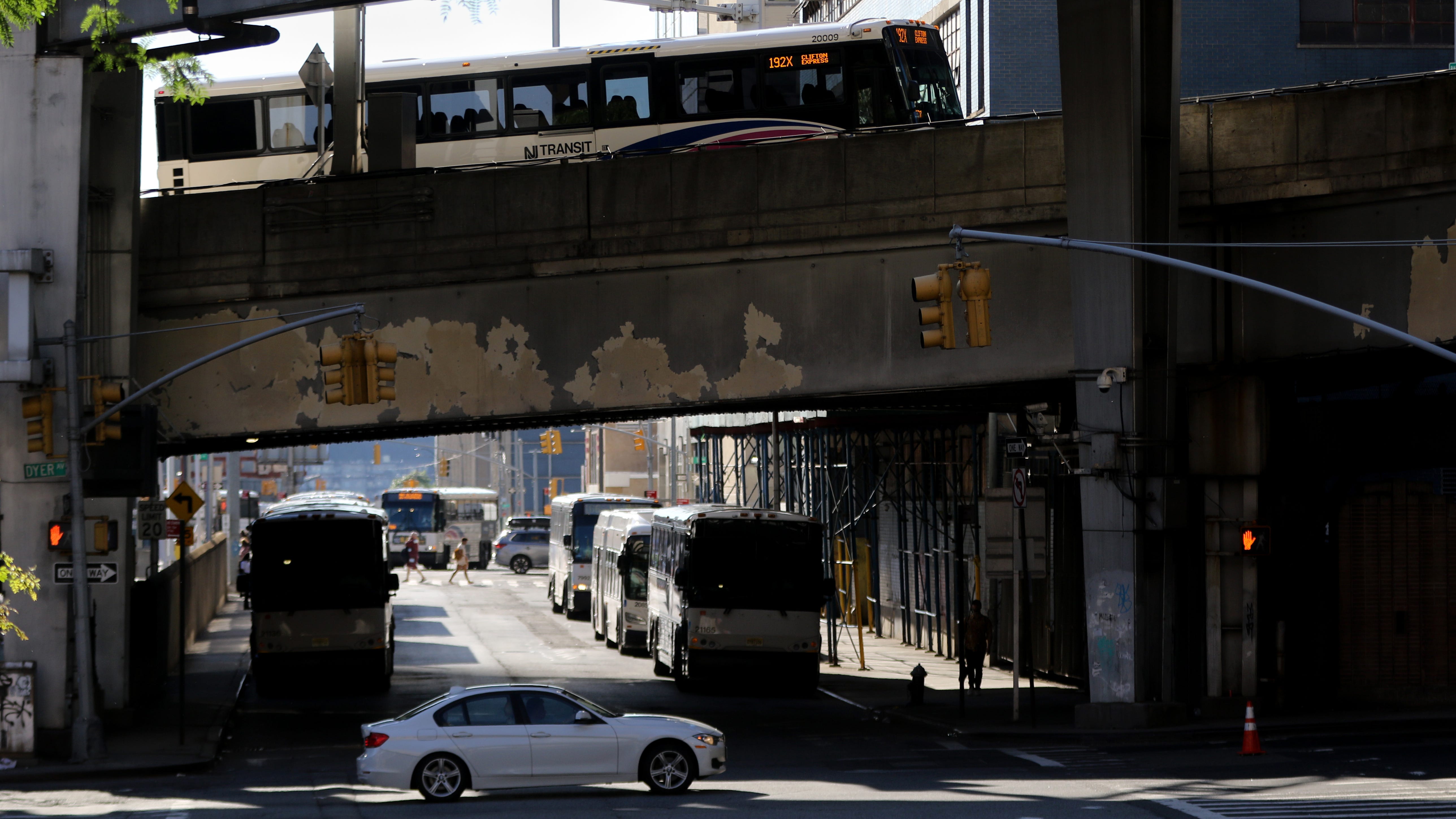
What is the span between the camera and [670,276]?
23.4 meters

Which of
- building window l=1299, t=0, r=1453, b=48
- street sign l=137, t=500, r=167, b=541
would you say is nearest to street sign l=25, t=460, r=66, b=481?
A: street sign l=137, t=500, r=167, b=541

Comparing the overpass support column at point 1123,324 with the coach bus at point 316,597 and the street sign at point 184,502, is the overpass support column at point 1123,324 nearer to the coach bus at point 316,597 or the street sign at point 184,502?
the coach bus at point 316,597

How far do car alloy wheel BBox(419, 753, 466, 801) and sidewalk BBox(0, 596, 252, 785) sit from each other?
5.51 meters

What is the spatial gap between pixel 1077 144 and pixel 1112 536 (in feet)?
19.0

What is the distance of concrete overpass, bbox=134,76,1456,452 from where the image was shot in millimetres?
22984

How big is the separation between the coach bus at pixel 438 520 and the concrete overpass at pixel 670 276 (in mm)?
49011

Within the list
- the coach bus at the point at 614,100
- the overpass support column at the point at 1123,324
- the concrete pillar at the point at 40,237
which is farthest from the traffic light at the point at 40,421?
the overpass support column at the point at 1123,324

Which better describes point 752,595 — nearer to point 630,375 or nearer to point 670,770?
point 630,375

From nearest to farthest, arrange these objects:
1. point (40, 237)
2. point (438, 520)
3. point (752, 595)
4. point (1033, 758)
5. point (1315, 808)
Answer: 1. point (1315, 808)
2. point (1033, 758)
3. point (40, 237)
4. point (752, 595)
5. point (438, 520)

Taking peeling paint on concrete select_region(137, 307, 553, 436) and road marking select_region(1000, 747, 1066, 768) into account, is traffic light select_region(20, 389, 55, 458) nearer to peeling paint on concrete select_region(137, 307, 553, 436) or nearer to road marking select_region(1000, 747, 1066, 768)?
peeling paint on concrete select_region(137, 307, 553, 436)

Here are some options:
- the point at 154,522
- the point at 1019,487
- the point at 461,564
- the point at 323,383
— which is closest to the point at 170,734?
the point at 154,522

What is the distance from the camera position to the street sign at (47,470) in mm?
21609

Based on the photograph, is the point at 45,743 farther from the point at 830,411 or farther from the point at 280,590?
the point at 830,411

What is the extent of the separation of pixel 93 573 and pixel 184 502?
2.69 meters
